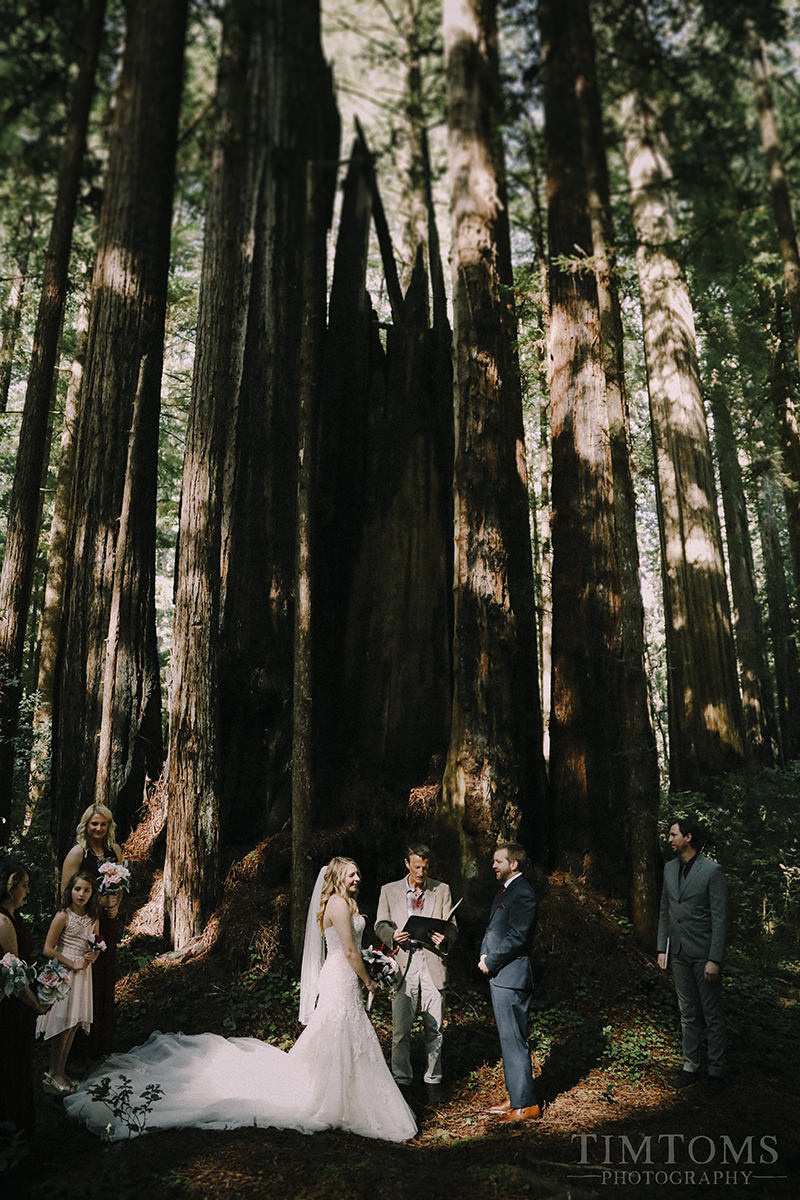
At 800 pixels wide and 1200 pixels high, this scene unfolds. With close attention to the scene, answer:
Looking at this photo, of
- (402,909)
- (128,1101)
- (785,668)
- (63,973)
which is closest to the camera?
(63,973)

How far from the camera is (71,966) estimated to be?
18.6ft

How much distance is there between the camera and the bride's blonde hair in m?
5.64

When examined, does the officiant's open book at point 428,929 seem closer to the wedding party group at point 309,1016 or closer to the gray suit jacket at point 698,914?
the wedding party group at point 309,1016

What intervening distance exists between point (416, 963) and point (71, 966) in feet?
8.34

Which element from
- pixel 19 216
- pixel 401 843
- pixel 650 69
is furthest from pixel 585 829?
pixel 19 216

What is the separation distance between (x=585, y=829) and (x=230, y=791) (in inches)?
→ 154

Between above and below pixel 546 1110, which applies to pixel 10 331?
above

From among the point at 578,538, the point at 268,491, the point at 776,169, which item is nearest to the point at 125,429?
the point at 268,491

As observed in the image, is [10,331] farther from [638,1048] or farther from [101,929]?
[638,1048]

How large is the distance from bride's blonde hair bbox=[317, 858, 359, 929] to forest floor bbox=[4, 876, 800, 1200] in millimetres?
1367

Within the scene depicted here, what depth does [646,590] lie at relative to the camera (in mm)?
30359

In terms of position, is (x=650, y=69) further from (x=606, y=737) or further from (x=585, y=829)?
(x=585, y=829)

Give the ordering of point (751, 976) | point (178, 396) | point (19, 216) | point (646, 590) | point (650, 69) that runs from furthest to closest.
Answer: point (646, 590) < point (178, 396) < point (19, 216) < point (650, 69) < point (751, 976)

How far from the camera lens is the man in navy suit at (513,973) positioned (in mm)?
5340
